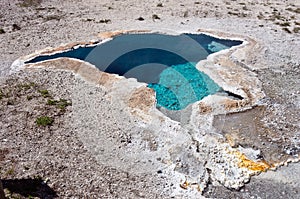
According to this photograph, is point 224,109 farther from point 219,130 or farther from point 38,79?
point 38,79

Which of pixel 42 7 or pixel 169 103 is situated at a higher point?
pixel 42 7

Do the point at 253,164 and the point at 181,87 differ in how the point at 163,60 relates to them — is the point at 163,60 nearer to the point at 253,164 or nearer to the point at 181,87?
the point at 181,87

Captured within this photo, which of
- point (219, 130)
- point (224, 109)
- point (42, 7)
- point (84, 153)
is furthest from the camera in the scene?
point (42, 7)

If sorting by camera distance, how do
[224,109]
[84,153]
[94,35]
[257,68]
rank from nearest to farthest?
[84,153] < [224,109] < [257,68] < [94,35]

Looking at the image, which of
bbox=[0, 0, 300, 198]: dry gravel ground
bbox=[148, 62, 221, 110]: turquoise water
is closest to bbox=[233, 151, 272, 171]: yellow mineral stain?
bbox=[0, 0, 300, 198]: dry gravel ground

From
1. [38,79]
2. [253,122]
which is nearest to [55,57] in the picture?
[38,79]

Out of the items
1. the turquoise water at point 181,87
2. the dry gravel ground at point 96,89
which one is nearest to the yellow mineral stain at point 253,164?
the dry gravel ground at point 96,89
